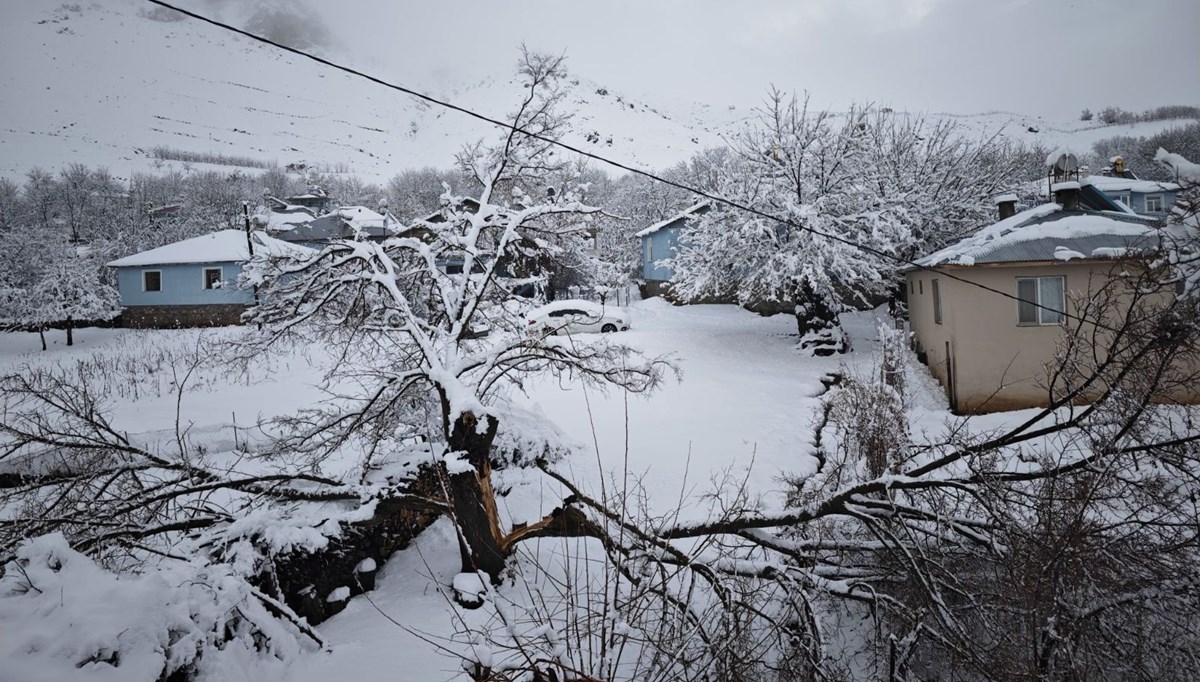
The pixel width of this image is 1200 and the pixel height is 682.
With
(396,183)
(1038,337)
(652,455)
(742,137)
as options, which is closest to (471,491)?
(652,455)

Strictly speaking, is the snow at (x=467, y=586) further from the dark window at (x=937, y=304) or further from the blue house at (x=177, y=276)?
the blue house at (x=177, y=276)

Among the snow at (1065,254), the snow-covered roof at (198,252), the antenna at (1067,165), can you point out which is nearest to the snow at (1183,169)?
the snow at (1065,254)

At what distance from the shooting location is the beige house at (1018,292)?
1054cm

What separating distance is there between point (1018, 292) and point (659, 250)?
67.3 ft

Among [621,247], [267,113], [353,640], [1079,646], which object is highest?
[621,247]

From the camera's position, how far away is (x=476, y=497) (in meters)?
6.00

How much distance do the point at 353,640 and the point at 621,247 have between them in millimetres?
32472

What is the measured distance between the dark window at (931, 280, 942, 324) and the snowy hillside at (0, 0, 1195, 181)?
928 cm

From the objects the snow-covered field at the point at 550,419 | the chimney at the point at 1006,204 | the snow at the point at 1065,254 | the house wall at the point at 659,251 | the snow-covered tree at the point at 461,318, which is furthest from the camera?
the house wall at the point at 659,251

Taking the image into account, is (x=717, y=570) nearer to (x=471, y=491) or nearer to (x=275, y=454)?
(x=471, y=491)

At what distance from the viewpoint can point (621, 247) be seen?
36.1 meters

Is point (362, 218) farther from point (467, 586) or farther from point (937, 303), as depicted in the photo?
point (937, 303)

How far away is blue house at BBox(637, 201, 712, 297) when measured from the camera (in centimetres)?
2931

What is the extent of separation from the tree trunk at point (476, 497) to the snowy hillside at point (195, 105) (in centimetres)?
331
